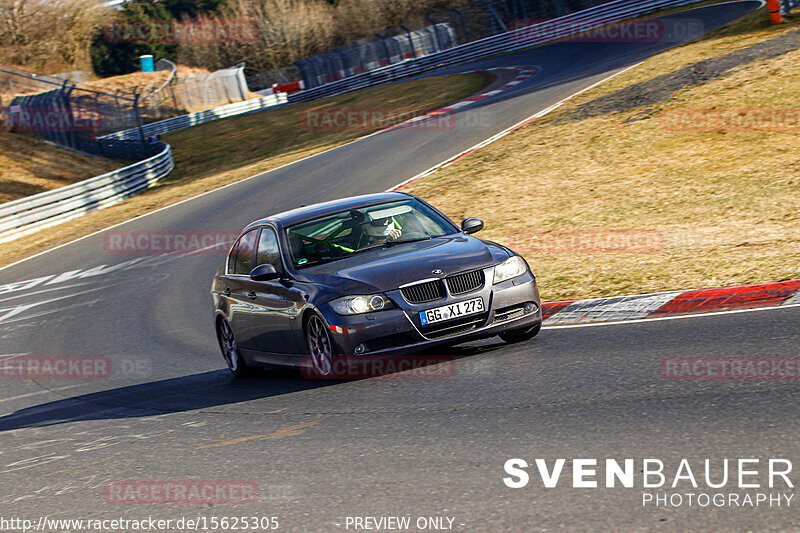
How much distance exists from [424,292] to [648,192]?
10220 mm

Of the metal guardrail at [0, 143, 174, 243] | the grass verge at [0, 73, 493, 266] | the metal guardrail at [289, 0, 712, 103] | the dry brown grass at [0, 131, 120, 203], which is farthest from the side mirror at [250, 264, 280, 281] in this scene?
the metal guardrail at [289, 0, 712, 103]

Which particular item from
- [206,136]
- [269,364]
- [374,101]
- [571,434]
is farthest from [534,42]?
[571,434]

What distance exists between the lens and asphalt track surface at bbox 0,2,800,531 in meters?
4.89

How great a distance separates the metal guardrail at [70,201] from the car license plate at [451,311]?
76.2 feet

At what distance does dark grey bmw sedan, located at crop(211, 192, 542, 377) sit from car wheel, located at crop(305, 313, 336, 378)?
0.01m

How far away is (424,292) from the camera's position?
8109 mm

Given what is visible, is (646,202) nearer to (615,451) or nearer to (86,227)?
(615,451)

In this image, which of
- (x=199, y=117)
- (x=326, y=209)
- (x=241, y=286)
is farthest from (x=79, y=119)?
(x=326, y=209)

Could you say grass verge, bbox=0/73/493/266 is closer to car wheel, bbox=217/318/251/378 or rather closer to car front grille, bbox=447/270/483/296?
car wheel, bbox=217/318/251/378

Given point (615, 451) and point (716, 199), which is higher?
point (615, 451)

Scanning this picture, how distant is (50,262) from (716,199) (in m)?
15.4

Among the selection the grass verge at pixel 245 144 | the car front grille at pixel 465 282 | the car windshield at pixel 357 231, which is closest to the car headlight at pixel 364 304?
the car front grille at pixel 465 282

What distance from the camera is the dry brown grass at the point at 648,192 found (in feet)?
38.9

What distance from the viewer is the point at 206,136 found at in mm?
48344
